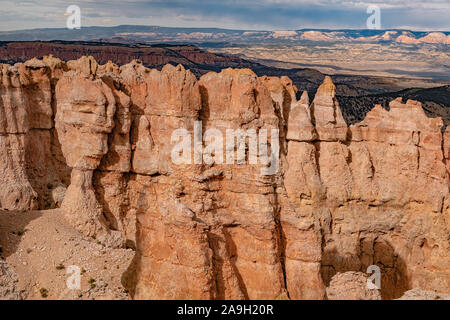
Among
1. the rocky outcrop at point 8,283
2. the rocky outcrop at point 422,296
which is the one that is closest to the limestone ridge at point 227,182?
the rocky outcrop at point 422,296

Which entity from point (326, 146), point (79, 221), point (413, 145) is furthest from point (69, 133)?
point (413, 145)

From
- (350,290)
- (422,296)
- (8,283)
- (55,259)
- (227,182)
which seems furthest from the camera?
(422,296)

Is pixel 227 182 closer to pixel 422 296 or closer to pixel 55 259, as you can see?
pixel 55 259

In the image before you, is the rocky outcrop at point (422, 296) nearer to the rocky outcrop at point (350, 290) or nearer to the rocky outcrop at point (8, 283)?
the rocky outcrop at point (350, 290)

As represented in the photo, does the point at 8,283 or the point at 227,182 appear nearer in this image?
the point at 8,283

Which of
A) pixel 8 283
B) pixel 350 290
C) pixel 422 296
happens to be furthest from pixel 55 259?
pixel 422 296

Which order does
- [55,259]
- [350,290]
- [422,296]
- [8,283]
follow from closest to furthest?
[8,283], [350,290], [55,259], [422,296]
